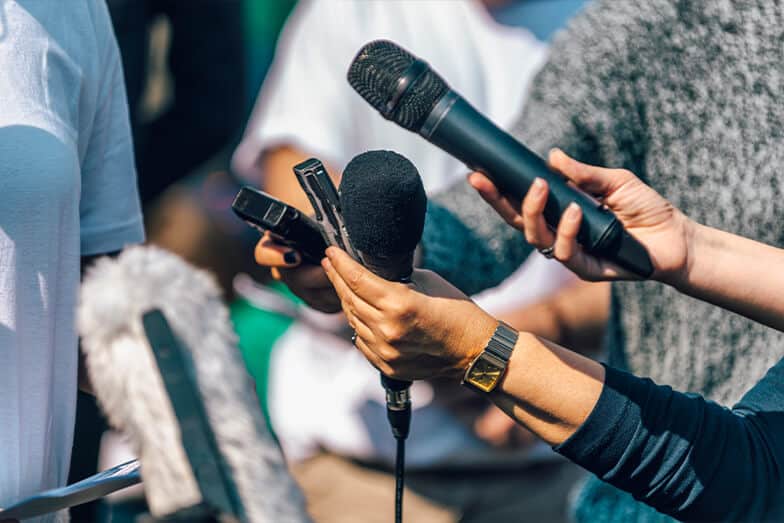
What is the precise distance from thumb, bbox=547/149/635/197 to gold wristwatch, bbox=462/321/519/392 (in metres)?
0.22

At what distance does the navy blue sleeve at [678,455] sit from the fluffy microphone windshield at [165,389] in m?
0.34

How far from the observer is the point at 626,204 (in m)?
1.15

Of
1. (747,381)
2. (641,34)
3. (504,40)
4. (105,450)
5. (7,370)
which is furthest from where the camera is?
(504,40)

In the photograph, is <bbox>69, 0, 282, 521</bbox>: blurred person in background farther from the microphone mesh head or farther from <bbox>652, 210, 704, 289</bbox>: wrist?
<bbox>652, 210, 704, 289</bbox>: wrist

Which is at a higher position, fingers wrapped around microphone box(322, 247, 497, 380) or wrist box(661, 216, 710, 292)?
wrist box(661, 216, 710, 292)

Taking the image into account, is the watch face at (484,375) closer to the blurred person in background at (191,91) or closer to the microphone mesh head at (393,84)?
the microphone mesh head at (393,84)

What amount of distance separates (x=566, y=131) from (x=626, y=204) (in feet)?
1.09

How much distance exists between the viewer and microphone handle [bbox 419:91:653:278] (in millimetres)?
→ 1085

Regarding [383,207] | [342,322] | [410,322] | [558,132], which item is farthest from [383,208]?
[342,322]

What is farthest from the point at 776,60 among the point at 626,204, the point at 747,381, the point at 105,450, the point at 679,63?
Result: the point at 105,450

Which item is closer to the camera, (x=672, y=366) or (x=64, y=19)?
(x=64, y=19)

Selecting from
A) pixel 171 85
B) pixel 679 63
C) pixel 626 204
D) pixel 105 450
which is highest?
pixel 679 63

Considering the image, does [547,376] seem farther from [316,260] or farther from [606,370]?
[316,260]

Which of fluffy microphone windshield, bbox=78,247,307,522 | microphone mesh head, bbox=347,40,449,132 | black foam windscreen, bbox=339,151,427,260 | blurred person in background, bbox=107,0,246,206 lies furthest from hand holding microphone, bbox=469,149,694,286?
blurred person in background, bbox=107,0,246,206
